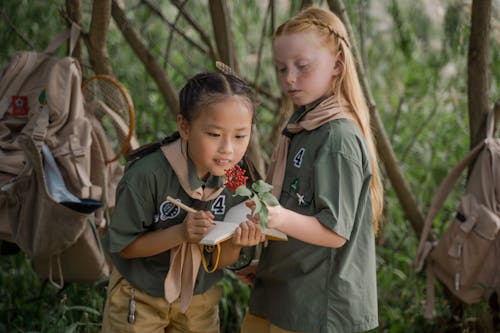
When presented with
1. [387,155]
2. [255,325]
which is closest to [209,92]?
[255,325]

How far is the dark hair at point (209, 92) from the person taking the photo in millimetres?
2141

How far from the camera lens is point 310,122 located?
2.27 m

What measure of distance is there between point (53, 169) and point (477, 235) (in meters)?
1.77

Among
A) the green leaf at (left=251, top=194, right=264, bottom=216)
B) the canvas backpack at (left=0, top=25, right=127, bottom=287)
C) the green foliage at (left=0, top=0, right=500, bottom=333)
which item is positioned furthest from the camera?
the green foliage at (left=0, top=0, right=500, bottom=333)

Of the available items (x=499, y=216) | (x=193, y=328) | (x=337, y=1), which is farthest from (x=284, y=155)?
(x=499, y=216)

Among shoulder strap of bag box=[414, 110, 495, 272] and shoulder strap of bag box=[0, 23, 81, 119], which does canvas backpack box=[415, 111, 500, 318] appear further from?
shoulder strap of bag box=[0, 23, 81, 119]

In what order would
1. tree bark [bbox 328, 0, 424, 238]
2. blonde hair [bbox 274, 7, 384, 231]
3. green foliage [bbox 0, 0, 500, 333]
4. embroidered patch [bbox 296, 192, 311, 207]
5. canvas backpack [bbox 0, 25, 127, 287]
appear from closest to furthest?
embroidered patch [bbox 296, 192, 311, 207] < blonde hair [bbox 274, 7, 384, 231] < canvas backpack [bbox 0, 25, 127, 287] < tree bark [bbox 328, 0, 424, 238] < green foliage [bbox 0, 0, 500, 333]

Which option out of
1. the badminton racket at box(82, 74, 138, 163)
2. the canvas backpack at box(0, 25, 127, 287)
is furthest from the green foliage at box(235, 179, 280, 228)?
the badminton racket at box(82, 74, 138, 163)

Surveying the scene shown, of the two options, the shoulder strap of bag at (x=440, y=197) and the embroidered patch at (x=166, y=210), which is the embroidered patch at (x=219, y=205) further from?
the shoulder strap of bag at (x=440, y=197)

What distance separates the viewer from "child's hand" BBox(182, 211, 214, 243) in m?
2.01

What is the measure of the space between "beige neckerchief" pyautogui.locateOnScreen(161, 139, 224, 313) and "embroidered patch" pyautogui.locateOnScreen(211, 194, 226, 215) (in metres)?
0.07

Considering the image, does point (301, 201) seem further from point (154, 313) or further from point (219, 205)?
point (154, 313)

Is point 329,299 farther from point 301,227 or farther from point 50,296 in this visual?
point 50,296

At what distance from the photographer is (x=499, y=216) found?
9.64ft
